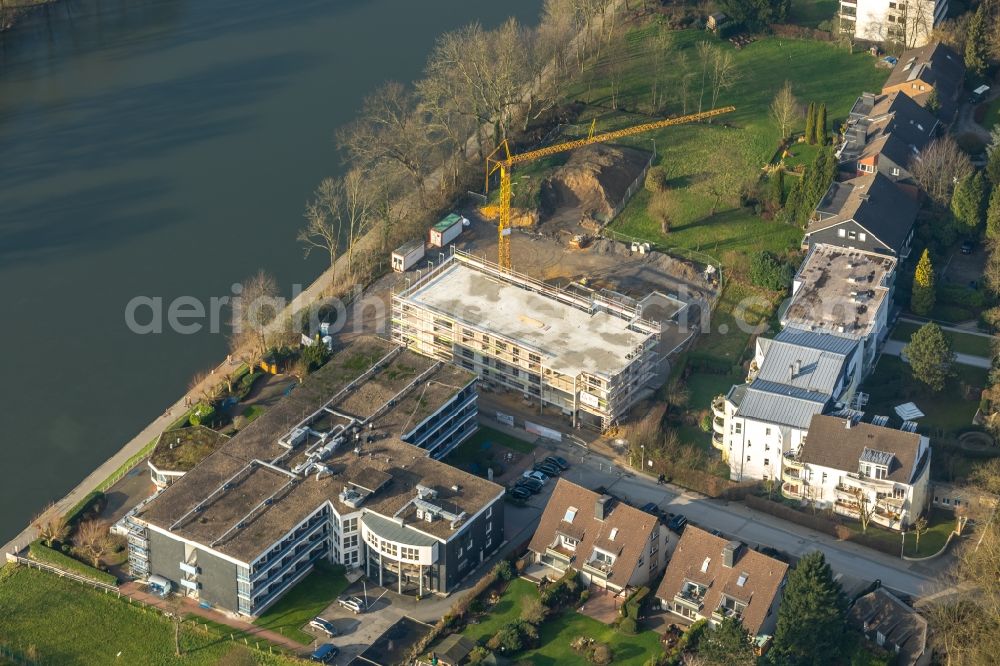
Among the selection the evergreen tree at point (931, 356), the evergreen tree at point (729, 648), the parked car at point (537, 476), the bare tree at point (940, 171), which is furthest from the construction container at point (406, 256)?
the evergreen tree at point (729, 648)

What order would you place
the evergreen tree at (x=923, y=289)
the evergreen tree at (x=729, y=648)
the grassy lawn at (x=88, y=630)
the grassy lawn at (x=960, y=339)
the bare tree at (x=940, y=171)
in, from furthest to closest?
the bare tree at (x=940, y=171)
the evergreen tree at (x=923, y=289)
the grassy lawn at (x=960, y=339)
the grassy lawn at (x=88, y=630)
the evergreen tree at (x=729, y=648)

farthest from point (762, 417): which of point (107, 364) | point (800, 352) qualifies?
point (107, 364)

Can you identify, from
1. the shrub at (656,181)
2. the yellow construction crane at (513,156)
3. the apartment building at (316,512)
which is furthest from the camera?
the shrub at (656,181)

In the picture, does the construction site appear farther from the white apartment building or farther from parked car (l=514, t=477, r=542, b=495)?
the white apartment building

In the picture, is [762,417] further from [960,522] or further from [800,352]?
[960,522]

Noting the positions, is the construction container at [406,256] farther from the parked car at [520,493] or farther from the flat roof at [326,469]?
the parked car at [520,493]

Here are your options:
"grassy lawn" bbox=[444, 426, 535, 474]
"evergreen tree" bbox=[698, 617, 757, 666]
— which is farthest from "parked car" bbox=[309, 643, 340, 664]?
"evergreen tree" bbox=[698, 617, 757, 666]
